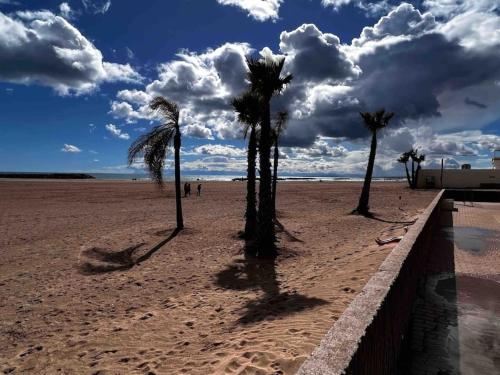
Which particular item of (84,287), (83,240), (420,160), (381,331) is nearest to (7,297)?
(84,287)

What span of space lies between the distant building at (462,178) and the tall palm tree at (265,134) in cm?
4550

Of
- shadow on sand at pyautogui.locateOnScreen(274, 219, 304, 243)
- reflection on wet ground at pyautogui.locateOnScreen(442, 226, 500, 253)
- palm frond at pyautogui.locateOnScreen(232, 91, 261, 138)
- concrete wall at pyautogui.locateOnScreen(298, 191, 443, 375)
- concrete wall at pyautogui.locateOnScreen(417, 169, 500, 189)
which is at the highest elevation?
palm frond at pyautogui.locateOnScreen(232, 91, 261, 138)

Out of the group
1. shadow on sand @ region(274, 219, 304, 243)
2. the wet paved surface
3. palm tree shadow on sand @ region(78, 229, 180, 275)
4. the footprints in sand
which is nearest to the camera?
the wet paved surface

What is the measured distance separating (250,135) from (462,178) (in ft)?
149

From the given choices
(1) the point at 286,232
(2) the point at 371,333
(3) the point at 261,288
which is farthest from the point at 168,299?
(1) the point at 286,232

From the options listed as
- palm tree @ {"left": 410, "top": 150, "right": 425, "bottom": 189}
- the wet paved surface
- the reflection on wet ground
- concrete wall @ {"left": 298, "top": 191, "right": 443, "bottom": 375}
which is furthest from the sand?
palm tree @ {"left": 410, "top": 150, "right": 425, "bottom": 189}

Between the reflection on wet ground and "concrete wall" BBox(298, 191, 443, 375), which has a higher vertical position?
"concrete wall" BBox(298, 191, 443, 375)

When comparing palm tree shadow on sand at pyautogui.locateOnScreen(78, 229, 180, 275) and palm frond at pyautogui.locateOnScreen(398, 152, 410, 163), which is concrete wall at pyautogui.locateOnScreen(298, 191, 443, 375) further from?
palm frond at pyautogui.locateOnScreen(398, 152, 410, 163)

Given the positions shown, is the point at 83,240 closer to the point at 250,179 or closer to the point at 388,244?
the point at 250,179

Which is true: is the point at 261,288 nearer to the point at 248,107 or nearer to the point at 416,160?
the point at 248,107

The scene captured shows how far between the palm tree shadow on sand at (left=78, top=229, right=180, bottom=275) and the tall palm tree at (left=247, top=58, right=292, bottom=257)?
11.6 feet

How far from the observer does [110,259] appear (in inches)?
414

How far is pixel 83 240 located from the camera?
512 inches

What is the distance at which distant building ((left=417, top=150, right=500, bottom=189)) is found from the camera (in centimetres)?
4669
